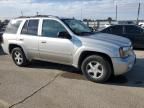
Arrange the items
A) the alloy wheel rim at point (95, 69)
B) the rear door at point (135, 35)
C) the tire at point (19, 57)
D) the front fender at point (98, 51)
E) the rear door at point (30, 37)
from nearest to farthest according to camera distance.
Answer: the front fender at point (98, 51)
the alloy wheel rim at point (95, 69)
the rear door at point (30, 37)
the tire at point (19, 57)
the rear door at point (135, 35)

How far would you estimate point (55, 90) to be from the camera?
6141 mm

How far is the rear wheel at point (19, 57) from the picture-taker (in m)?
8.61

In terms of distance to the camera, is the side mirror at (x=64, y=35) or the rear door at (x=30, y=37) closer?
the side mirror at (x=64, y=35)

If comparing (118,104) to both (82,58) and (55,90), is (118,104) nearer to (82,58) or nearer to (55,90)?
(55,90)

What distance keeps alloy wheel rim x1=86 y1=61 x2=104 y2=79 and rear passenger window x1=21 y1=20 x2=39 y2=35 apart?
2167mm

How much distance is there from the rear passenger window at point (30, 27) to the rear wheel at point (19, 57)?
0.69 meters

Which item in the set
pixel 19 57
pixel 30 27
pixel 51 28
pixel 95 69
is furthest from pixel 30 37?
pixel 95 69

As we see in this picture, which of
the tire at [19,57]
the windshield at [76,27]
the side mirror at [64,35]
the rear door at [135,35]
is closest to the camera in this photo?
the side mirror at [64,35]

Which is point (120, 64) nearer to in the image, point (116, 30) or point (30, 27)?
point (30, 27)

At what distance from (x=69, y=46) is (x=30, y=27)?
1832 millimetres

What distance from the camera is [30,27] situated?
827 cm

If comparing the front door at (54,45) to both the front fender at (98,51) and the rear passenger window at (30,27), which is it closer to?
the front fender at (98,51)

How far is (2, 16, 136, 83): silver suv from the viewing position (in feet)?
21.6

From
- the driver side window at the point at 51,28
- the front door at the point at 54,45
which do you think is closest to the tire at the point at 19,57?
the front door at the point at 54,45
